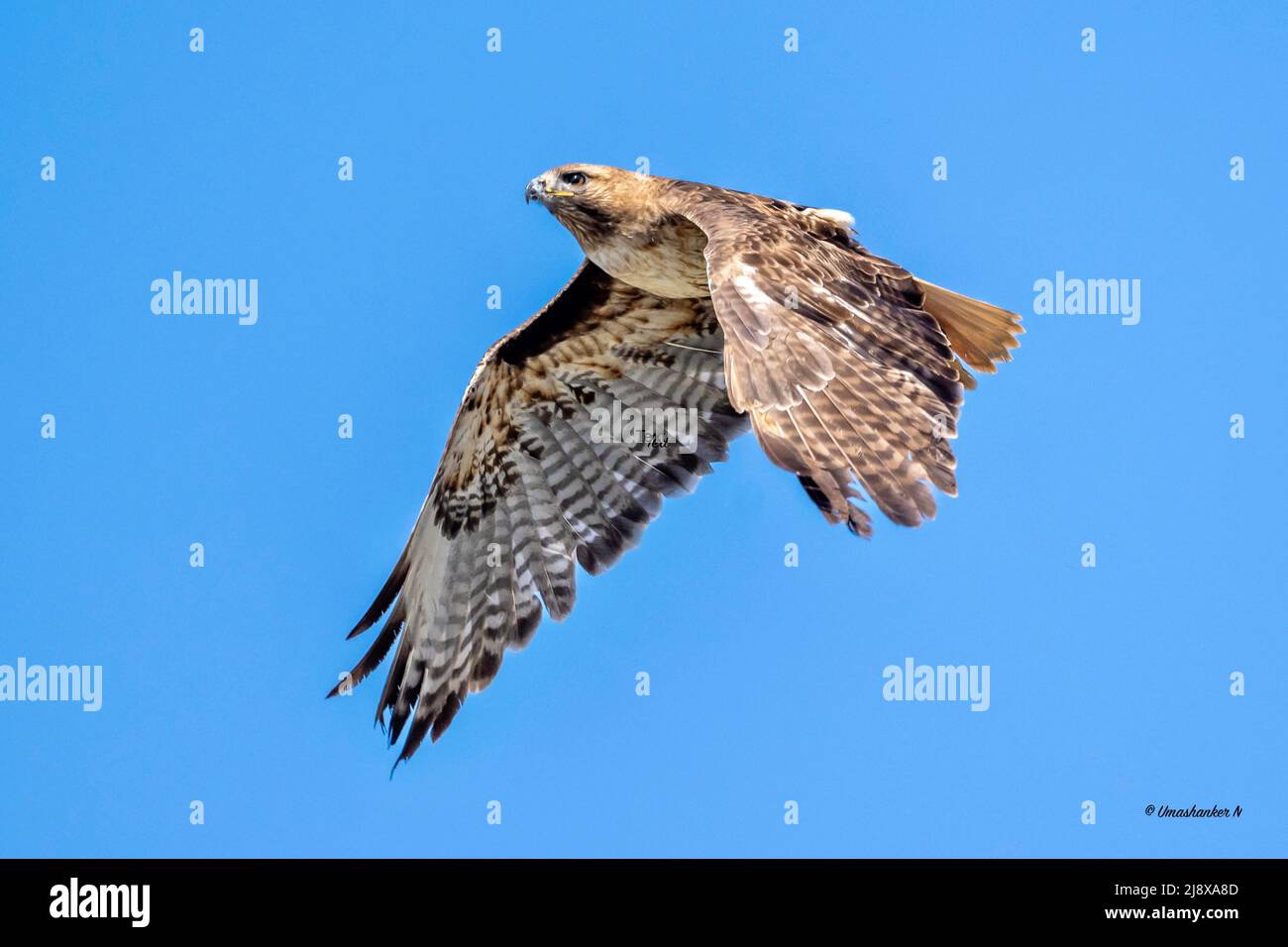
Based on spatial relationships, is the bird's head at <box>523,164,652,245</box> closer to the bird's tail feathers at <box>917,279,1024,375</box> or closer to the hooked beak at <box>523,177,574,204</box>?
the hooked beak at <box>523,177,574,204</box>

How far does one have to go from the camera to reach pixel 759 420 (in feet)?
26.5

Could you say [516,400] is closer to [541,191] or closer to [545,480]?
[545,480]

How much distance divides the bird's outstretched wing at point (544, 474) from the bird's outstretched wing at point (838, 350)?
1.53 m

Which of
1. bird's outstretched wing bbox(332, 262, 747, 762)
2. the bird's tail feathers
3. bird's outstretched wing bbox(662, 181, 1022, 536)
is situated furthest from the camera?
bird's outstretched wing bbox(332, 262, 747, 762)

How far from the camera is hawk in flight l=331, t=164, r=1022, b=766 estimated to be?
1007 centimetres

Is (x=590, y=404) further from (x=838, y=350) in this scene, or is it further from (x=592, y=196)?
(x=838, y=350)

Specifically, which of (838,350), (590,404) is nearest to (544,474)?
(590,404)

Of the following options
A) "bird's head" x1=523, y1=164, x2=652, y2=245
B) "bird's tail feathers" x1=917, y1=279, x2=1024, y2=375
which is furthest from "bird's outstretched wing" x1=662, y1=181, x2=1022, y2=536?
"bird's head" x1=523, y1=164, x2=652, y2=245

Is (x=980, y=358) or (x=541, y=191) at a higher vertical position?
(x=541, y=191)

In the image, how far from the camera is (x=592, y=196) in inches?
420

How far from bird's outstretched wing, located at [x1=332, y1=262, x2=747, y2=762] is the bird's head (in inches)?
25.0

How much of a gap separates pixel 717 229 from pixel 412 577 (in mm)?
3638

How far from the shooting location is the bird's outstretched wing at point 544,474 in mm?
11539
